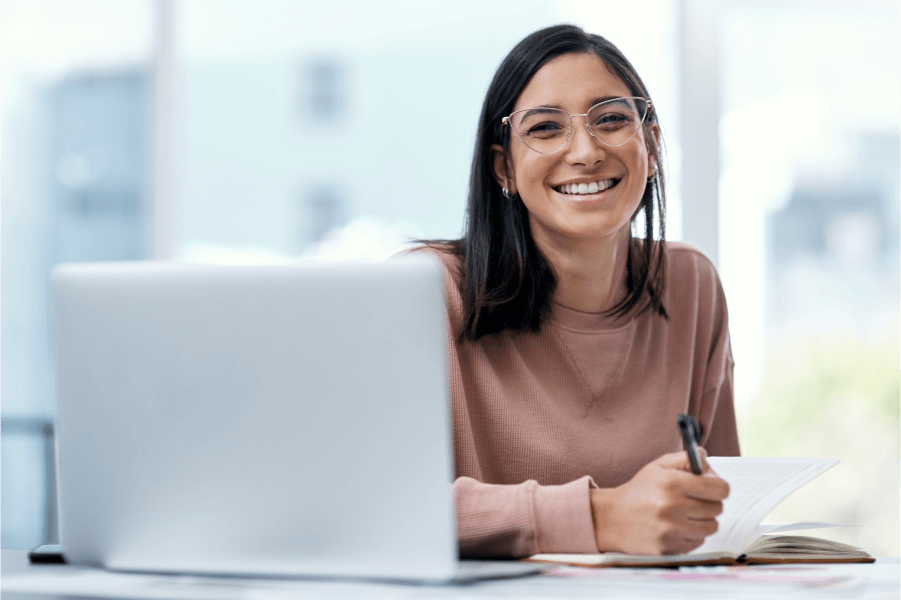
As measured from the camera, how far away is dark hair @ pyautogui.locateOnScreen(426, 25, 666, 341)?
143 cm

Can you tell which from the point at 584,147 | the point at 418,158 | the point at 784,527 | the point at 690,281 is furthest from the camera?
the point at 418,158

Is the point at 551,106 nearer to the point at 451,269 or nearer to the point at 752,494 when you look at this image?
the point at 451,269

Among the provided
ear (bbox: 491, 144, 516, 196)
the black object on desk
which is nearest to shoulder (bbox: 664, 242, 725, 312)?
ear (bbox: 491, 144, 516, 196)

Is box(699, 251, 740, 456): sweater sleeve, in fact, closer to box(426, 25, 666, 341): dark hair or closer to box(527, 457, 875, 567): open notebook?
box(426, 25, 666, 341): dark hair

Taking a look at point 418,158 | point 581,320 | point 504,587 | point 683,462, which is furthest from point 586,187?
point 418,158

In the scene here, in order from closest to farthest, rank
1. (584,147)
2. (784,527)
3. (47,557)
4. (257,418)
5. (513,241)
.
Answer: (257,418) → (47,557) → (784,527) → (584,147) → (513,241)

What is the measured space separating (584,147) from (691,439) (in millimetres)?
656

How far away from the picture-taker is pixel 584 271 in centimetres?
149

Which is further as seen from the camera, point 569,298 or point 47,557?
point 569,298

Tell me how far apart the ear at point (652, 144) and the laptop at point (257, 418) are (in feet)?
3.08

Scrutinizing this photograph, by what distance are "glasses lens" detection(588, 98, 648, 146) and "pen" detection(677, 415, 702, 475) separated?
66 cm

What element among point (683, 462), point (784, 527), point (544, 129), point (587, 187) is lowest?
point (784, 527)

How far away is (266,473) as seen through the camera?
75 cm

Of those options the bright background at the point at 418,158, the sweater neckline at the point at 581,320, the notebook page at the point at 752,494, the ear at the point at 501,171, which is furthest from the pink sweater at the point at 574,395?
the bright background at the point at 418,158
